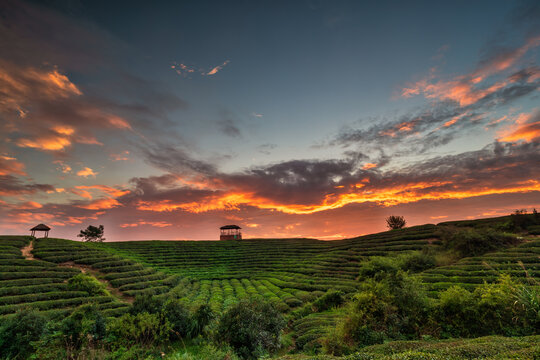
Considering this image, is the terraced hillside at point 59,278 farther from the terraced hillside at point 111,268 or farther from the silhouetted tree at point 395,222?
the silhouetted tree at point 395,222

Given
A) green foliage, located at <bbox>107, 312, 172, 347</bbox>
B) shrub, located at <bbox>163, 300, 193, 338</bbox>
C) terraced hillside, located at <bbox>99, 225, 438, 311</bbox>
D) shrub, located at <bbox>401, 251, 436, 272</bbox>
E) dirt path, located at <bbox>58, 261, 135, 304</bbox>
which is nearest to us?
green foliage, located at <bbox>107, 312, 172, 347</bbox>

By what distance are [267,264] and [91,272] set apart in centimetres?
3168

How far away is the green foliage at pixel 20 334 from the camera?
40.9 feet

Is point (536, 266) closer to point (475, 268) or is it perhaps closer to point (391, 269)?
point (475, 268)

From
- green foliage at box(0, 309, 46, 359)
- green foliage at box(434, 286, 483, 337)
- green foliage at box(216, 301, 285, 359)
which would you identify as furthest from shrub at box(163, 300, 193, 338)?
green foliage at box(434, 286, 483, 337)

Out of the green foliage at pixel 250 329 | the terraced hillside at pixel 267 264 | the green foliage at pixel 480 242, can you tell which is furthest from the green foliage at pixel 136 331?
the green foliage at pixel 480 242

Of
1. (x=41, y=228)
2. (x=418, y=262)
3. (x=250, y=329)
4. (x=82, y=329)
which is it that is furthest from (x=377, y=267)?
(x=41, y=228)

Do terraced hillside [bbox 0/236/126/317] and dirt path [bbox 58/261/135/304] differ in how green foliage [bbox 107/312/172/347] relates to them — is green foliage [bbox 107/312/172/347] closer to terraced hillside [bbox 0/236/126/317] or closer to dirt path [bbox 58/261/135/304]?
terraced hillside [bbox 0/236/126/317]

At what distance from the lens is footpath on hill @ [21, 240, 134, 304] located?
29.4 meters

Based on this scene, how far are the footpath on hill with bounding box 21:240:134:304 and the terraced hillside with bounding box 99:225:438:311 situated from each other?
22.9ft

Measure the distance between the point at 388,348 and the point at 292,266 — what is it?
43585 mm

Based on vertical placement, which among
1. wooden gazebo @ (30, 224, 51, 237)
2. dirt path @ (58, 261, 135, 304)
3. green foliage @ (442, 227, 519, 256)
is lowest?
dirt path @ (58, 261, 135, 304)

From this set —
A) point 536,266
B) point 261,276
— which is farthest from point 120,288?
point 536,266

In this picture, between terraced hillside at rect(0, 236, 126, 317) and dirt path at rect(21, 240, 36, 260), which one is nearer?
terraced hillside at rect(0, 236, 126, 317)
